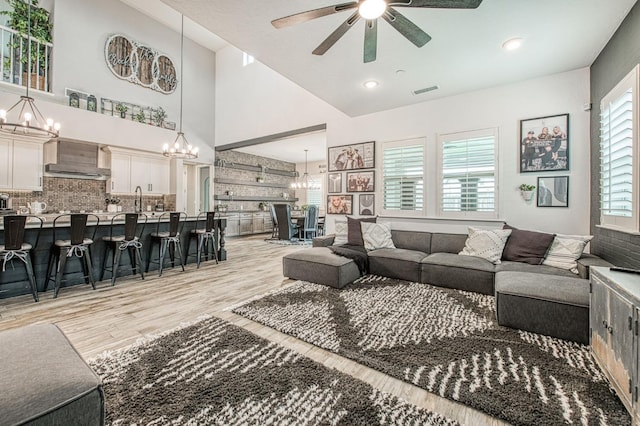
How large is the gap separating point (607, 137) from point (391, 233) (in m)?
2.70

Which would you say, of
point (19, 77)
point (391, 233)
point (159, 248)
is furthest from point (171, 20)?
point (391, 233)

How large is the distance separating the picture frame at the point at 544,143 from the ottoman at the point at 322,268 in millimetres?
2708

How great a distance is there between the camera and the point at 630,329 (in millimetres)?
1401

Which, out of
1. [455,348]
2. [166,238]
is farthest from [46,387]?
[166,238]

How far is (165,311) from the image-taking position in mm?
2859

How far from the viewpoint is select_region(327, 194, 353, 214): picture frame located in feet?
17.6

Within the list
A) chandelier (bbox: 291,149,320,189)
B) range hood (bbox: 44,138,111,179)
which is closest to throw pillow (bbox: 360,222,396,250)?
range hood (bbox: 44,138,111,179)

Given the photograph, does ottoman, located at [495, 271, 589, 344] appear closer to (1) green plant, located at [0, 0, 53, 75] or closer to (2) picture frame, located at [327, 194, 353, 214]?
(2) picture frame, located at [327, 194, 353, 214]

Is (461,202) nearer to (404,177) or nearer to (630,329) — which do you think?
(404,177)

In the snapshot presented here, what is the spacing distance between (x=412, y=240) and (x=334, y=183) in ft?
6.23

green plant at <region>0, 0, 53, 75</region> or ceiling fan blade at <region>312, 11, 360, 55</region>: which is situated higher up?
green plant at <region>0, 0, 53, 75</region>

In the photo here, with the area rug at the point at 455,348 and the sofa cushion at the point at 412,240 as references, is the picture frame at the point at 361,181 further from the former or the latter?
the area rug at the point at 455,348

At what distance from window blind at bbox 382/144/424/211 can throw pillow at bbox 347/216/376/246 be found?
562 mm

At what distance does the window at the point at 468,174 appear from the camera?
4.02 m
